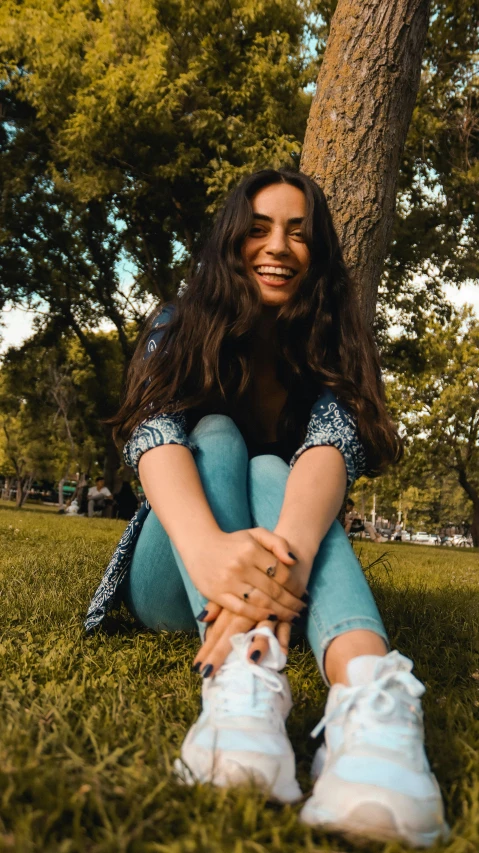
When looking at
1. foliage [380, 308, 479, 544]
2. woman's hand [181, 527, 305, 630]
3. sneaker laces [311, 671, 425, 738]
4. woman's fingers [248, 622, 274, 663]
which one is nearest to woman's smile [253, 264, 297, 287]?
woman's hand [181, 527, 305, 630]

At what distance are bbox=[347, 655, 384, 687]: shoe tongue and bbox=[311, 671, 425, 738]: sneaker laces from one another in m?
0.02

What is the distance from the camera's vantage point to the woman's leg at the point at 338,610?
5.00ft

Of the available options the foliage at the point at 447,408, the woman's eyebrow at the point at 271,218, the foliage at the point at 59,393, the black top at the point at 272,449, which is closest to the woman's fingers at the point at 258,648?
the black top at the point at 272,449

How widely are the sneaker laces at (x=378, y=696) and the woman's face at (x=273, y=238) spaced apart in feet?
5.02

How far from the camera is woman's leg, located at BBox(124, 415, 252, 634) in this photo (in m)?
1.89

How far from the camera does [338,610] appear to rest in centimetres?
160

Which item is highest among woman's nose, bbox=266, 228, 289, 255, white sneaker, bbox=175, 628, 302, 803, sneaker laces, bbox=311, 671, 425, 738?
woman's nose, bbox=266, 228, 289, 255

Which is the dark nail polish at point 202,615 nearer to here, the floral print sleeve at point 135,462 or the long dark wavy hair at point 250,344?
the floral print sleeve at point 135,462

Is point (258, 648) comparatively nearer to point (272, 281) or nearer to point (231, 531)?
point (231, 531)

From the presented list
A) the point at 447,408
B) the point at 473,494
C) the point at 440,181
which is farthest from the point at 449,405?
the point at 440,181

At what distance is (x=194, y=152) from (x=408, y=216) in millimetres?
4212

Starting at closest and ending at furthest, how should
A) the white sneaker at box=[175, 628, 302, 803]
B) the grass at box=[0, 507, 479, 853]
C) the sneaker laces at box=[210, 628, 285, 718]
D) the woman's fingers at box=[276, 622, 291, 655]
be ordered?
the grass at box=[0, 507, 479, 853] < the white sneaker at box=[175, 628, 302, 803] < the sneaker laces at box=[210, 628, 285, 718] < the woman's fingers at box=[276, 622, 291, 655]

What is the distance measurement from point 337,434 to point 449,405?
26.7m

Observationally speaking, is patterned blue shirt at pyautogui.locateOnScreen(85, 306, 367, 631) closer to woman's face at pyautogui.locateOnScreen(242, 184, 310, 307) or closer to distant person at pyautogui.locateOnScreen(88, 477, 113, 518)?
woman's face at pyautogui.locateOnScreen(242, 184, 310, 307)
